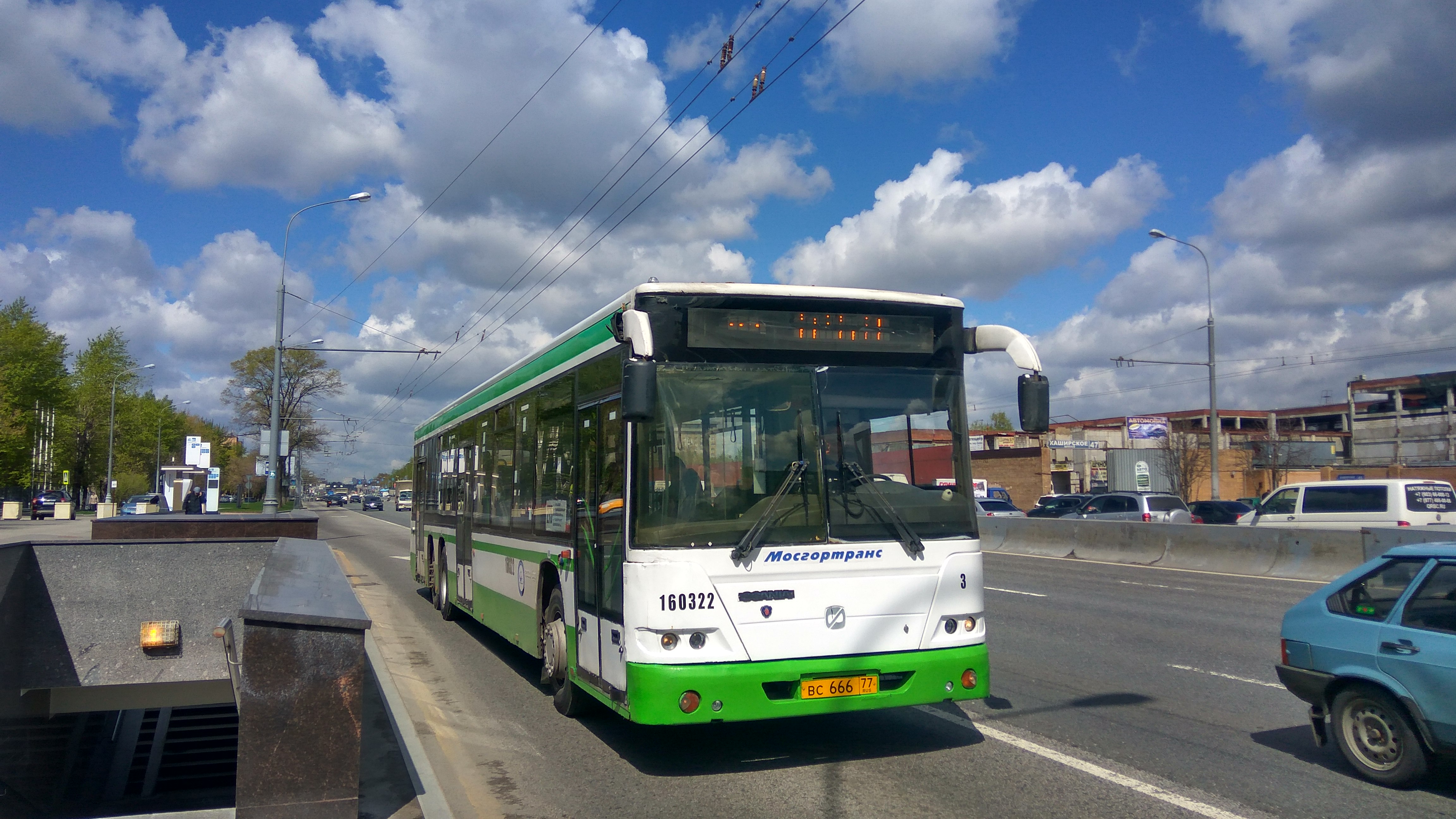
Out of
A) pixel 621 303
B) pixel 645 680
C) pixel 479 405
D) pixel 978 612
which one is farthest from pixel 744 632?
pixel 479 405

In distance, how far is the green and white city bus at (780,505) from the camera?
6.12 metres

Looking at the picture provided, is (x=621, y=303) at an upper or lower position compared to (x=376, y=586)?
upper

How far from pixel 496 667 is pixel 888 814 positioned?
634 cm

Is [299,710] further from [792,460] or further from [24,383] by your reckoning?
[24,383]

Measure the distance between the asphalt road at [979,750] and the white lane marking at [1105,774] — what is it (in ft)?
0.06

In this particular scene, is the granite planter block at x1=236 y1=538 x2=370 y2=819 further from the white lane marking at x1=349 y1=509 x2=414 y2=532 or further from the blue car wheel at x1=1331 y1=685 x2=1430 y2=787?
the white lane marking at x1=349 y1=509 x2=414 y2=532

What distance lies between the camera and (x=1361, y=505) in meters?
20.1

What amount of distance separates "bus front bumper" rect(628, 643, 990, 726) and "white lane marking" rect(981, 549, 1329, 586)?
35.9 feet

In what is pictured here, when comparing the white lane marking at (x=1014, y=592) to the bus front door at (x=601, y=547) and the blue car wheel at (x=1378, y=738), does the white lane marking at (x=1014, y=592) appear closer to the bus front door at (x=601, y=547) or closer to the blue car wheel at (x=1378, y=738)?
the blue car wheel at (x=1378, y=738)

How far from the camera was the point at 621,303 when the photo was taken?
23.0 ft

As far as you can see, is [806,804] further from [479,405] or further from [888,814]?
[479,405]

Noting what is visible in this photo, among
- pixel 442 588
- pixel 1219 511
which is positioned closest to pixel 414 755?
pixel 442 588

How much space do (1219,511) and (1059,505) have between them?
542 centimetres

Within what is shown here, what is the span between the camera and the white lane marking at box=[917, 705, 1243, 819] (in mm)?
5395
